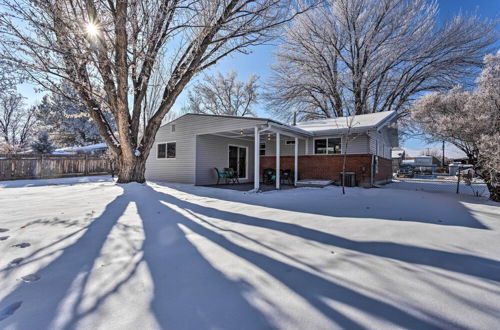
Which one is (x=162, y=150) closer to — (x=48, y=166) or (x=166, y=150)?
(x=166, y=150)

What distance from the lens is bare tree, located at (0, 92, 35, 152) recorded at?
2485 centimetres

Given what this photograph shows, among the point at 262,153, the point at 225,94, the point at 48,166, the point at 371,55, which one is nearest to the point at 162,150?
the point at 262,153

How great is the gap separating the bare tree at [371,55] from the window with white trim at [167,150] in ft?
30.8

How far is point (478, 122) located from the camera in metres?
5.96

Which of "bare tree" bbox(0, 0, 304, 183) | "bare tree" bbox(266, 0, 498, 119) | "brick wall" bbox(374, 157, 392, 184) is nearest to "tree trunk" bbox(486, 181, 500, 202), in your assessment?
"brick wall" bbox(374, 157, 392, 184)

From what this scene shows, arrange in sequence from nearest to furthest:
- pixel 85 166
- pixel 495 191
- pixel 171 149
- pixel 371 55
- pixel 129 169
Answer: pixel 495 191 < pixel 129 169 < pixel 171 149 < pixel 85 166 < pixel 371 55

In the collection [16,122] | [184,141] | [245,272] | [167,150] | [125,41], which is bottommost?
[245,272]

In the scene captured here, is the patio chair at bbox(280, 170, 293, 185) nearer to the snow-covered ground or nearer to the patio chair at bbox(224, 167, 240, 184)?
the patio chair at bbox(224, 167, 240, 184)

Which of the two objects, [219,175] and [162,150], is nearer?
[219,175]

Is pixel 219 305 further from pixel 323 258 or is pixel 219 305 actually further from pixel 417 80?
pixel 417 80

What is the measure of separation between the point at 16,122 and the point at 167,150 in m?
26.2

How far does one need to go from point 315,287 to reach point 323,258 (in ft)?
1.91

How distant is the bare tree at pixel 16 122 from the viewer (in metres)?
24.9

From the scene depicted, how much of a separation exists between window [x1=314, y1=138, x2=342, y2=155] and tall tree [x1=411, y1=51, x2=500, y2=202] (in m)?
3.64
